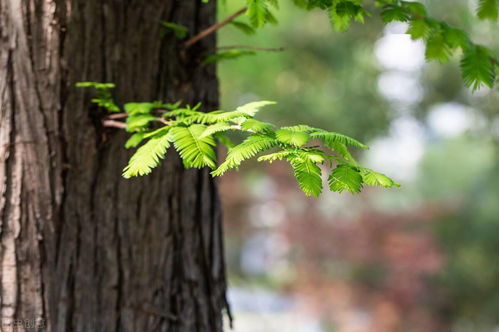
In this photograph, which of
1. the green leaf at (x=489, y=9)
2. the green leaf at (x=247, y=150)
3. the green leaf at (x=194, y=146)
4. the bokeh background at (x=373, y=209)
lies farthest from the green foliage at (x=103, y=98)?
the bokeh background at (x=373, y=209)

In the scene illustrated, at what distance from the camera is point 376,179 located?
0.97m

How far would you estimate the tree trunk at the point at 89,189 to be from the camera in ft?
4.51

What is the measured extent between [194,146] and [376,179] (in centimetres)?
32

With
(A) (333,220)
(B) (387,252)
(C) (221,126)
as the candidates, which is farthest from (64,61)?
(A) (333,220)

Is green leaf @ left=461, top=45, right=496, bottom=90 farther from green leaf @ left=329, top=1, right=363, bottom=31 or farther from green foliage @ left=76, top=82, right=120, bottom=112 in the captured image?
green foliage @ left=76, top=82, right=120, bottom=112

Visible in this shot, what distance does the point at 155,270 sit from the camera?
1536 millimetres

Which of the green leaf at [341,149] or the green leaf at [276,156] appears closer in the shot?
the green leaf at [276,156]

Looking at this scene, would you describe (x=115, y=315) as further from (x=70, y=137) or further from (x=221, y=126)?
(x=221, y=126)

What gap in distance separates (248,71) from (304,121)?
196 centimetres

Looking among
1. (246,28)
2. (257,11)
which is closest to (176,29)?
(246,28)

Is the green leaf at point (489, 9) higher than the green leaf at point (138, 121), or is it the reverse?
the green leaf at point (489, 9)

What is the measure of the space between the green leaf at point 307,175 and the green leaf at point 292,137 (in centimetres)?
3

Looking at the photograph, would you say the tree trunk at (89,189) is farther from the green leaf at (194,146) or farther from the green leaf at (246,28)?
the green leaf at (194,146)

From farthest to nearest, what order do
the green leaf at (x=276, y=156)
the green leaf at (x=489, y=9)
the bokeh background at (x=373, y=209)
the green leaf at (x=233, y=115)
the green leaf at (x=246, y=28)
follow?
1. the bokeh background at (x=373, y=209)
2. the green leaf at (x=246, y=28)
3. the green leaf at (x=489, y=9)
4. the green leaf at (x=233, y=115)
5. the green leaf at (x=276, y=156)
